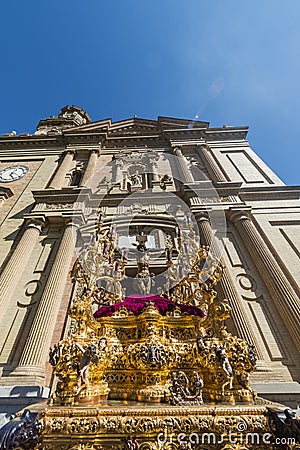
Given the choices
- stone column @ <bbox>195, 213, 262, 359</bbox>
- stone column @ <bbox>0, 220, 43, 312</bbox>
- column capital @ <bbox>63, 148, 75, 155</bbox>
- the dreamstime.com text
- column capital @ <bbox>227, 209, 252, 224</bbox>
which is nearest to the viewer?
the dreamstime.com text

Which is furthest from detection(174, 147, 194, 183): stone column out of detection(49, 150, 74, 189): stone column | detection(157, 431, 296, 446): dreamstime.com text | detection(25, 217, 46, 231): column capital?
detection(157, 431, 296, 446): dreamstime.com text

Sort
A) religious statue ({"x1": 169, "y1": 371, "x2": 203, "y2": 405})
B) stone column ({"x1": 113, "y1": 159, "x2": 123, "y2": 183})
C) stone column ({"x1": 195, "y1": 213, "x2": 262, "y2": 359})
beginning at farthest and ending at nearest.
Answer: stone column ({"x1": 113, "y1": 159, "x2": 123, "y2": 183}) → stone column ({"x1": 195, "y1": 213, "x2": 262, "y2": 359}) → religious statue ({"x1": 169, "y1": 371, "x2": 203, "y2": 405})

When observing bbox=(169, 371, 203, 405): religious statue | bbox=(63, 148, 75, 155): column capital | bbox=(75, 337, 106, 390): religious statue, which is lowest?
bbox=(169, 371, 203, 405): religious statue

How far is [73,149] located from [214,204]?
1085 centimetres

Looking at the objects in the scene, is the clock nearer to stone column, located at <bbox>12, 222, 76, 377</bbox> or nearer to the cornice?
stone column, located at <bbox>12, 222, 76, 377</bbox>

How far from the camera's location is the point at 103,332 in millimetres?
4723

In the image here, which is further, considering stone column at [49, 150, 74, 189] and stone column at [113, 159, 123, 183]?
stone column at [113, 159, 123, 183]

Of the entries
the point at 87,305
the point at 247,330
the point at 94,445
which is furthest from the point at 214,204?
the point at 94,445

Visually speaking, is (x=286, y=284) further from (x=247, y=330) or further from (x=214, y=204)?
(x=214, y=204)

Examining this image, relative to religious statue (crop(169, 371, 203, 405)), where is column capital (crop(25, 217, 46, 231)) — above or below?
above

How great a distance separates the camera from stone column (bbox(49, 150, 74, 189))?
12.9 m

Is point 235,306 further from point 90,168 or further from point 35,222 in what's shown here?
point 90,168

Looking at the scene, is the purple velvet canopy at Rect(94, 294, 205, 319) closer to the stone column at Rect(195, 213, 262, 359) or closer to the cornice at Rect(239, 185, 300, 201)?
the stone column at Rect(195, 213, 262, 359)

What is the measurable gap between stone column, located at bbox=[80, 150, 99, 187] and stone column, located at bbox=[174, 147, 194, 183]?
5.11m
